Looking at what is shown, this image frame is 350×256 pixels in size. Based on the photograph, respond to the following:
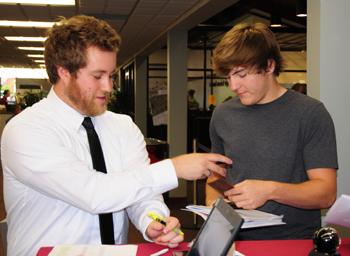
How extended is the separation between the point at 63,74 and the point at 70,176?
0.48m

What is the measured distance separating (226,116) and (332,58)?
1.10 metres

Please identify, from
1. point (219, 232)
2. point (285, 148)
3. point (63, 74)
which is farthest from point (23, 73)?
point (219, 232)

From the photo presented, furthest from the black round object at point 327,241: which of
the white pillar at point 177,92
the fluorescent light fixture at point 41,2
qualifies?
the white pillar at point 177,92

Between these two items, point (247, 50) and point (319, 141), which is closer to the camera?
point (319, 141)

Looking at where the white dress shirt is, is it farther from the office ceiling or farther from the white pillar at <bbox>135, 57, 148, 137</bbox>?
the white pillar at <bbox>135, 57, 148, 137</bbox>

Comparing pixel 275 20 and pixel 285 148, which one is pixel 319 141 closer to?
pixel 285 148

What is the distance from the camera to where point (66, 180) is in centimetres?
166

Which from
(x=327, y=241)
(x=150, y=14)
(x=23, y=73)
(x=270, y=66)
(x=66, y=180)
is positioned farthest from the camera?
(x=23, y=73)

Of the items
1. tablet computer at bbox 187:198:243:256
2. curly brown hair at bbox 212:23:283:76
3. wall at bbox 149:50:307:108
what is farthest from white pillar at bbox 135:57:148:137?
tablet computer at bbox 187:198:243:256

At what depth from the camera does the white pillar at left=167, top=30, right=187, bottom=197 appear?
7602 mm

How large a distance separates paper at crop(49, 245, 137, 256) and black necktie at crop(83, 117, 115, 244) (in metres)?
0.18

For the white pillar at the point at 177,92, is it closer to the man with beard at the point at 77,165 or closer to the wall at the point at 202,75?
the man with beard at the point at 77,165

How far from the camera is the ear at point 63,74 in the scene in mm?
1902

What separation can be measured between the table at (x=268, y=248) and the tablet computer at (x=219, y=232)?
0.32m
